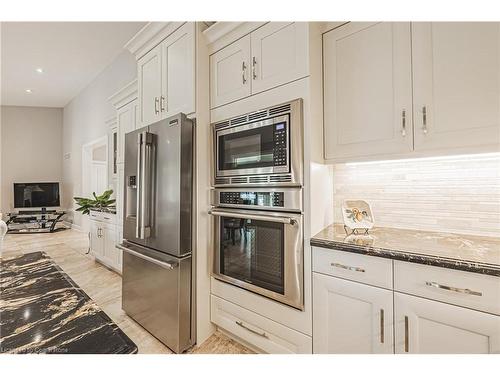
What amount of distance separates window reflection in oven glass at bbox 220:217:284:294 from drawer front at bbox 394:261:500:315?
0.64 m

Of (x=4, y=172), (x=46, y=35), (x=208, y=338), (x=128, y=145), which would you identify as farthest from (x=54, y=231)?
(x=208, y=338)

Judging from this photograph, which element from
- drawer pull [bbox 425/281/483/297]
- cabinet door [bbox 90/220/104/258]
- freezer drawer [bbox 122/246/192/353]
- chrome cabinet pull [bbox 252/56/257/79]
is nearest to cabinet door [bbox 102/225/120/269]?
cabinet door [bbox 90/220/104/258]

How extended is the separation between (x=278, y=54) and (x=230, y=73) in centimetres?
42

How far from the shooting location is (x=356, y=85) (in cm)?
147

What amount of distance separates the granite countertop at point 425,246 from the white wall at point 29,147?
843cm

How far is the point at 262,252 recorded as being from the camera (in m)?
1.56

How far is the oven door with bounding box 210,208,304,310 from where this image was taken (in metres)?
1.40

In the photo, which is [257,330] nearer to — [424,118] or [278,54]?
[424,118]

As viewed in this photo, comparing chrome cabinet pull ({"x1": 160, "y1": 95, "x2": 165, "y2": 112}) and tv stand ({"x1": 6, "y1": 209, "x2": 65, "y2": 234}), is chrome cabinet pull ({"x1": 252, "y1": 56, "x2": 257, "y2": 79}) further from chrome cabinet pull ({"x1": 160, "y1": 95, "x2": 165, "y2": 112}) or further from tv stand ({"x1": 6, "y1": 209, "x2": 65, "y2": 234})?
tv stand ({"x1": 6, "y1": 209, "x2": 65, "y2": 234})

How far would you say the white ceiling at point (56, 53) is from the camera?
3.43m

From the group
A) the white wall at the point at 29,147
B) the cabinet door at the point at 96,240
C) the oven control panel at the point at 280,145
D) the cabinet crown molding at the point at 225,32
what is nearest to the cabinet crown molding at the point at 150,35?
the cabinet crown molding at the point at 225,32

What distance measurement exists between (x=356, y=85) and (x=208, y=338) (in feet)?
6.81
